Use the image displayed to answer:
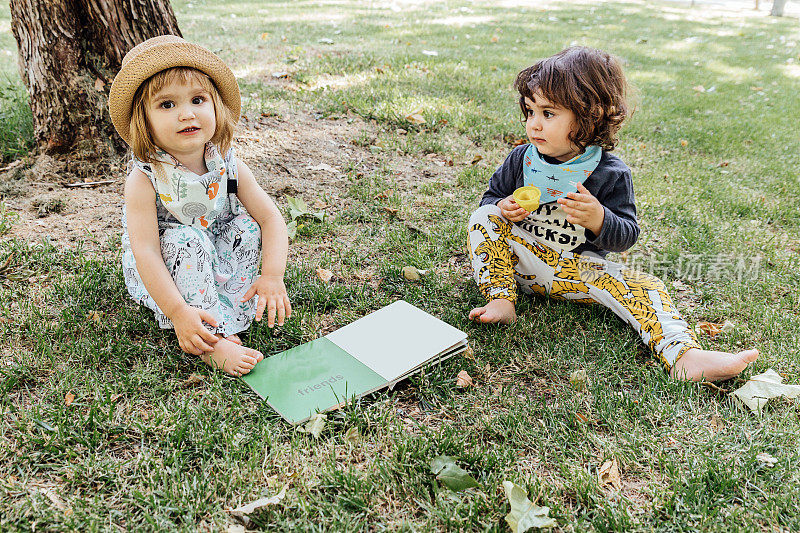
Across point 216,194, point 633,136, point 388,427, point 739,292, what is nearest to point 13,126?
point 216,194

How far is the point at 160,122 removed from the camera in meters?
1.92

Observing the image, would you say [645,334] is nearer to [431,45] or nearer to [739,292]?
[739,292]

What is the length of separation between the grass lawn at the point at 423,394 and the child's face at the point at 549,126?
35 centimetres

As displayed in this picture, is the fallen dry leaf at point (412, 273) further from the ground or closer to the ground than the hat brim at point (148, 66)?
closer to the ground

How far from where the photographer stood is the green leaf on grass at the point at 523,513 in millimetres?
1436

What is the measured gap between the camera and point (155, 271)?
6.34 feet

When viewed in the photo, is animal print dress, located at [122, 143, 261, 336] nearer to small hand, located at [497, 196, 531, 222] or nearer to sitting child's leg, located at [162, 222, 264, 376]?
sitting child's leg, located at [162, 222, 264, 376]

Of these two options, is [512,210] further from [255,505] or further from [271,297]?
[255,505]

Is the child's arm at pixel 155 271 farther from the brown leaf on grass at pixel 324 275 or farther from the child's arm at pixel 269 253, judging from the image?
the brown leaf on grass at pixel 324 275

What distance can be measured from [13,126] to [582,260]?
3.35 m

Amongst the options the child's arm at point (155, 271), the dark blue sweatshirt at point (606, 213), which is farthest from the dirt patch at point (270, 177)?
the dark blue sweatshirt at point (606, 213)

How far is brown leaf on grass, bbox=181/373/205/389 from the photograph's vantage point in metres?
1.92

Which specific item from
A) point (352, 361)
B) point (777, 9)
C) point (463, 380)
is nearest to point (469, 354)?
point (463, 380)

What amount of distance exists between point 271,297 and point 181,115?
2.21 feet
